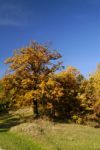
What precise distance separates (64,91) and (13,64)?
9015mm

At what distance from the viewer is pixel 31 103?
4688 cm

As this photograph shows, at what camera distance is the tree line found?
44719 millimetres


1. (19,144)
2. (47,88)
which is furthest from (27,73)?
(19,144)

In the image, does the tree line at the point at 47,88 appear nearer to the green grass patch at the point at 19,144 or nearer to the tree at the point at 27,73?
the tree at the point at 27,73

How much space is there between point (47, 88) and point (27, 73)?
4.03m

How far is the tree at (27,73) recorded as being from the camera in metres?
45.7

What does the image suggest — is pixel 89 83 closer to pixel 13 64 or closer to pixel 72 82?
pixel 72 82

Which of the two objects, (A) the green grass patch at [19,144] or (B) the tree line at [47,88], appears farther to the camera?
(B) the tree line at [47,88]

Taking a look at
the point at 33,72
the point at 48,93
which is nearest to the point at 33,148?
the point at 48,93

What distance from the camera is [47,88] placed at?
148 feet

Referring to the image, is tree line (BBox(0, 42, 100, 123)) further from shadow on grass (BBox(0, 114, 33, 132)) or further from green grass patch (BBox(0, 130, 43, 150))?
green grass patch (BBox(0, 130, 43, 150))

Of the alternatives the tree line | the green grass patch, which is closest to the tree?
the tree line

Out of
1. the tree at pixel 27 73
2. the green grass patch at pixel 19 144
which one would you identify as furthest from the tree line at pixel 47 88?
the green grass patch at pixel 19 144

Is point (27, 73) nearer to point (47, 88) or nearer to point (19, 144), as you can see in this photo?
point (47, 88)
